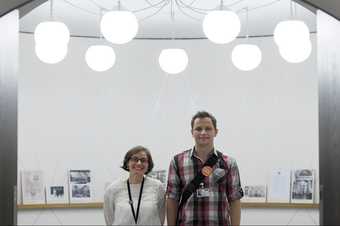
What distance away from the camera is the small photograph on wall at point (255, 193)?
6391mm

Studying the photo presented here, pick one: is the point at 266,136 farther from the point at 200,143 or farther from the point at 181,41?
the point at 200,143

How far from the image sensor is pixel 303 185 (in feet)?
20.8

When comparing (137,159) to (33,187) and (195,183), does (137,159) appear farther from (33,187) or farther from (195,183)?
(33,187)

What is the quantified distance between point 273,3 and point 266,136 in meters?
1.56

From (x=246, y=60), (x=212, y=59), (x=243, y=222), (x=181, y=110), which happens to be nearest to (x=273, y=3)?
(x=246, y=60)

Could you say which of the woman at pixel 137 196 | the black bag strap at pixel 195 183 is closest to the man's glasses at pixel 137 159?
the woman at pixel 137 196

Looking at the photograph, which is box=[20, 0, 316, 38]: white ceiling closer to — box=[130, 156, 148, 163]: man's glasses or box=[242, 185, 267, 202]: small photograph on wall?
box=[242, 185, 267, 202]: small photograph on wall

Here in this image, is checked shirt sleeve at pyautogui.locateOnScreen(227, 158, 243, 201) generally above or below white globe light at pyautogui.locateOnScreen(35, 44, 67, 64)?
below

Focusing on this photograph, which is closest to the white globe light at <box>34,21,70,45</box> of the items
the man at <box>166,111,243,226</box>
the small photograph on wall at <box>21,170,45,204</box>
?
the man at <box>166,111,243,226</box>

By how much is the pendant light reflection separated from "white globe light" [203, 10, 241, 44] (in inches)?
45.1

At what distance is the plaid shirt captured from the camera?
3510 mm

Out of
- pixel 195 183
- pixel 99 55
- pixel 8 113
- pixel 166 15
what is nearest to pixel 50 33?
pixel 99 55

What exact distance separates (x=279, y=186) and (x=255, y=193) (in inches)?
10.7

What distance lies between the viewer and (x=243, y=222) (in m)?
6.39
